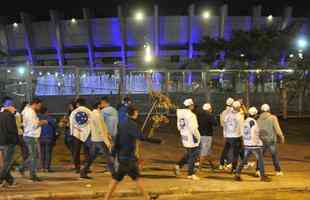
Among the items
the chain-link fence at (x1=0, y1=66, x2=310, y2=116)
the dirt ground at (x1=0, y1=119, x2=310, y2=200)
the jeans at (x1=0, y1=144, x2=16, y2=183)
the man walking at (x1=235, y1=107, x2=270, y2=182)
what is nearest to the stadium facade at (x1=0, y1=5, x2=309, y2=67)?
the chain-link fence at (x1=0, y1=66, x2=310, y2=116)

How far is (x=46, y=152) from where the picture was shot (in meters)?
12.6

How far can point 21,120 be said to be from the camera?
12.1 metres

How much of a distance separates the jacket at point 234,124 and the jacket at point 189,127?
124cm

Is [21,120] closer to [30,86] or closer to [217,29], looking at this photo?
[30,86]

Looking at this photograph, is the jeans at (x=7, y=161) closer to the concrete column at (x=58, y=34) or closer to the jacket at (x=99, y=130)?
the jacket at (x=99, y=130)

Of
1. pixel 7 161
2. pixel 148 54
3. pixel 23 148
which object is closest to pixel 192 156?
pixel 23 148

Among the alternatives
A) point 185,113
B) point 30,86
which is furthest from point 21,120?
point 30,86

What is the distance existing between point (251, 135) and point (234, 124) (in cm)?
85

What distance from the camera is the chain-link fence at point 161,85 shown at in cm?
2456

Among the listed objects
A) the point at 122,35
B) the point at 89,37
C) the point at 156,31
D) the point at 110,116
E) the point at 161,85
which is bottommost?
the point at 110,116

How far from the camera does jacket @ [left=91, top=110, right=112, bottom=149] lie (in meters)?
11.1

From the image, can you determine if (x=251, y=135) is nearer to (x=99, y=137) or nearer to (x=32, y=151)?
(x=99, y=137)

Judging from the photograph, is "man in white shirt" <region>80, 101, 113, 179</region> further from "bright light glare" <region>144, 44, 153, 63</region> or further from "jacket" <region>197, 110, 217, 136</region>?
"bright light glare" <region>144, 44, 153, 63</region>

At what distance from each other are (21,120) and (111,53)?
51595 millimetres
